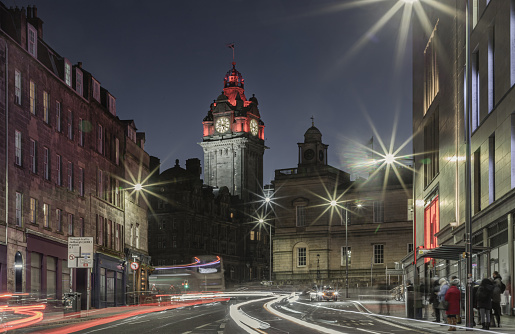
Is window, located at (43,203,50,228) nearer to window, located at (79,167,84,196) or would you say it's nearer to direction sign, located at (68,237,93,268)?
window, located at (79,167,84,196)

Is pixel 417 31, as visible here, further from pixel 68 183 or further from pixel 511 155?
pixel 511 155

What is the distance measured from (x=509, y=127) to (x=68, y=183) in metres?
28.8

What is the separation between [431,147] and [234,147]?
349 ft

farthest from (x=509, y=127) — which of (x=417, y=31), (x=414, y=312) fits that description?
(x=417, y=31)

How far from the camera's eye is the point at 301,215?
385 ft

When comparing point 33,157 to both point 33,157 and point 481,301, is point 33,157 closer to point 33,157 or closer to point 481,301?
point 33,157

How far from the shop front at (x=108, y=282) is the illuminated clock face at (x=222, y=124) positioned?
102991mm

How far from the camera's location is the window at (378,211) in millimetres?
111562

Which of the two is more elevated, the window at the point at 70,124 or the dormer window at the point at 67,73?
the dormer window at the point at 67,73

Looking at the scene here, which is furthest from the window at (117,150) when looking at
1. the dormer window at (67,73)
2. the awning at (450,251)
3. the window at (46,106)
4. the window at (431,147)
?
the awning at (450,251)

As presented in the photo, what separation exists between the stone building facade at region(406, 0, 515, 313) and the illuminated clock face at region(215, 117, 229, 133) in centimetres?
9771

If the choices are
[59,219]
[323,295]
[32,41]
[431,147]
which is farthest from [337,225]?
[32,41]

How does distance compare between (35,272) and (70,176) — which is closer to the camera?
(35,272)

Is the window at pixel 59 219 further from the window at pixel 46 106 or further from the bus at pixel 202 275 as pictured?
the bus at pixel 202 275
